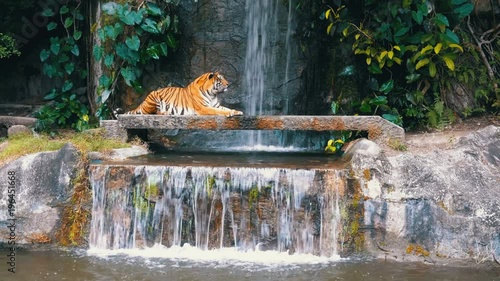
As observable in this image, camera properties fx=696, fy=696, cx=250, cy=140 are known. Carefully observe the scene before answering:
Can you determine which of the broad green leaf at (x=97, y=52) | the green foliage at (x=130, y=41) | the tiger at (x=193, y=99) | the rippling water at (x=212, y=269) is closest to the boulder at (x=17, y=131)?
the green foliage at (x=130, y=41)

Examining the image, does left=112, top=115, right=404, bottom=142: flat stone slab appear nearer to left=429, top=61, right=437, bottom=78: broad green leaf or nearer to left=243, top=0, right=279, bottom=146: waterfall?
left=429, top=61, right=437, bottom=78: broad green leaf

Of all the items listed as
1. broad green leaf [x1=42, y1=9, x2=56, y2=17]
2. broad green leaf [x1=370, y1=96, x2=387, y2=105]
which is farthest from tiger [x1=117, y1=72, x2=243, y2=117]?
broad green leaf [x1=42, y1=9, x2=56, y2=17]

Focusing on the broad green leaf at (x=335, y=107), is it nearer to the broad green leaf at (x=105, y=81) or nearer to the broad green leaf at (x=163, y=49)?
the broad green leaf at (x=163, y=49)

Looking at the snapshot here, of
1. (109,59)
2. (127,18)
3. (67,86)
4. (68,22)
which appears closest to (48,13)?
(68,22)

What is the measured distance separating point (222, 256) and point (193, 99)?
9.21 ft

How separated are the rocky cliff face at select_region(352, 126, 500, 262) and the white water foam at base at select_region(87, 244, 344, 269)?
0.63 meters

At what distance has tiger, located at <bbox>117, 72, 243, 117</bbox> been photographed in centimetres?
912

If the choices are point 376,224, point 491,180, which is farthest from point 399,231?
point 491,180

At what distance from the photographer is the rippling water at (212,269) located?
631 cm

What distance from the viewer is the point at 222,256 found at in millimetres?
7047

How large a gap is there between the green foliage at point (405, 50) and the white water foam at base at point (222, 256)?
3078 millimetres

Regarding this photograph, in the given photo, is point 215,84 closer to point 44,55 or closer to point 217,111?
point 217,111

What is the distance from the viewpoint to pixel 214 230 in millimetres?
7324

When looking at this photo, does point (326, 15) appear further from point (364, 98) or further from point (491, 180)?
point (491, 180)
